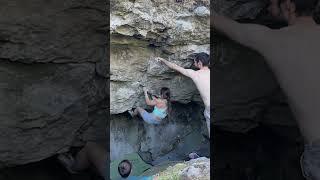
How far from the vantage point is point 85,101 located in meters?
1.55

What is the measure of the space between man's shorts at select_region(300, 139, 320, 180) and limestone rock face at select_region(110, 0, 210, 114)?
13.8 inches

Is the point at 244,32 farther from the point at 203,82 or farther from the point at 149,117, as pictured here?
the point at 149,117

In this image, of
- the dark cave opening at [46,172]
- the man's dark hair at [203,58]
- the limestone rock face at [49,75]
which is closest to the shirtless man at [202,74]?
the man's dark hair at [203,58]

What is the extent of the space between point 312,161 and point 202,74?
1.32 feet

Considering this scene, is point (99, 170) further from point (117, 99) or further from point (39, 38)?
point (39, 38)

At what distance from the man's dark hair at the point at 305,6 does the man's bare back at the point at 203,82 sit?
0.34 meters

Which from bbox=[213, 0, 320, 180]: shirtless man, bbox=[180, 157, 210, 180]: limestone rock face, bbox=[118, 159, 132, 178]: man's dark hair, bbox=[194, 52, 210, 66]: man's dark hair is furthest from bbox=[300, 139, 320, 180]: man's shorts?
bbox=[118, 159, 132, 178]: man's dark hair

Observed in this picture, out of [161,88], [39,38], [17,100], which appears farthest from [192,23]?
[17,100]

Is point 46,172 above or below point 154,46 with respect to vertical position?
below

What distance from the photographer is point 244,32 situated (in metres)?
1.54

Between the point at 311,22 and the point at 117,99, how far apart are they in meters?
0.63

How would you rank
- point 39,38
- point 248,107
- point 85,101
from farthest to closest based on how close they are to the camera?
point 248,107 → point 85,101 → point 39,38

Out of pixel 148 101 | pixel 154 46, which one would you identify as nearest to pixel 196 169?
pixel 148 101

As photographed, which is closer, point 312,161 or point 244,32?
point 312,161
